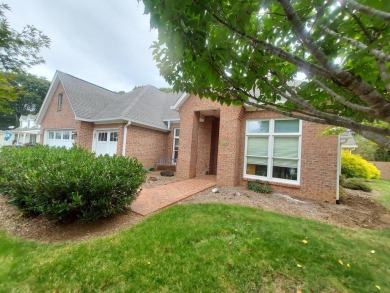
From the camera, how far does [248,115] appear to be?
9.38m

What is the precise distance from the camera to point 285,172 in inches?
330

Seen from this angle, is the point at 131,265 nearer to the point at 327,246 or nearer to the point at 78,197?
the point at 78,197

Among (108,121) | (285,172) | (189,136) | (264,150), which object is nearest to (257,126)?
(264,150)

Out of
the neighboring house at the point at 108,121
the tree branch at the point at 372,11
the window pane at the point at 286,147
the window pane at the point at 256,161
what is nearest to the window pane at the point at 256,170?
the window pane at the point at 256,161

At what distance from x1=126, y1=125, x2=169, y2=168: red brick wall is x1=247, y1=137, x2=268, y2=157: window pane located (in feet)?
24.5

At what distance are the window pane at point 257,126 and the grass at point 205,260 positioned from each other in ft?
16.6

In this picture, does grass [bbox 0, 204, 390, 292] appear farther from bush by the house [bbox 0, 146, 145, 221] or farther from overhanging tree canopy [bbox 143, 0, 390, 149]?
overhanging tree canopy [bbox 143, 0, 390, 149]

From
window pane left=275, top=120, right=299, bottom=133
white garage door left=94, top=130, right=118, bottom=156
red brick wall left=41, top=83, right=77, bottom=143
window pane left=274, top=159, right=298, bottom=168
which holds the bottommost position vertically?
window pane left=274, top=159, right=298, bottom=168

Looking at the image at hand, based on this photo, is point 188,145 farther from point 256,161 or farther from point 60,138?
point 60,138

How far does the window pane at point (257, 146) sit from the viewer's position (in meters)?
8.86

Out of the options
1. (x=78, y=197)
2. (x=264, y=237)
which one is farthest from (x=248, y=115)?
(x=78, y=197)

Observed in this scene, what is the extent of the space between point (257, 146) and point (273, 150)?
759 mm

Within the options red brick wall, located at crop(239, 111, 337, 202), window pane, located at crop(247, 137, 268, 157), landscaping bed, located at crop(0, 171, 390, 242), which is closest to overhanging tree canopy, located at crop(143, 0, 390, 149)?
landscaping bed, located at crop(0, 171, 390, 242)

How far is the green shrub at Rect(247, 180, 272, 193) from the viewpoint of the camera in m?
8.27
